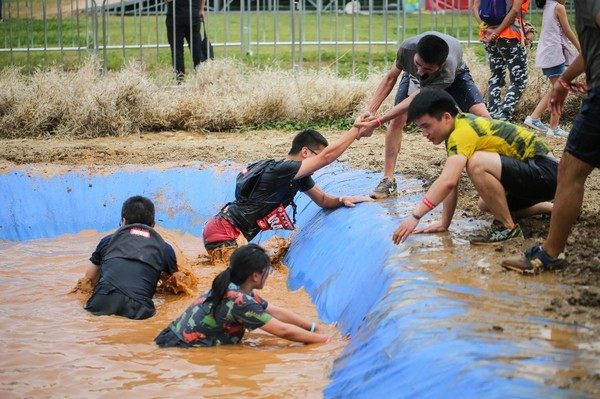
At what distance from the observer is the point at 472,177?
6.42m

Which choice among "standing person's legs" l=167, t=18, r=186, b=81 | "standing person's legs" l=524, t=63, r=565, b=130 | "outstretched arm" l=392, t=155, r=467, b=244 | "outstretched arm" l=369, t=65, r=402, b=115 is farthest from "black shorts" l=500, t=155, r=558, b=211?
"standing person's legs" l=167, t=18, r=186, b=81

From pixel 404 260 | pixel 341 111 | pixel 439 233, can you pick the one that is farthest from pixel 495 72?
pixel 404 260

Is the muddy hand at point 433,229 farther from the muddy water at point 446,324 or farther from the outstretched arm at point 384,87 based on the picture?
the outstretched arm at point 384,87

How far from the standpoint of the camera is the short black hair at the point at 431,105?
256 inches

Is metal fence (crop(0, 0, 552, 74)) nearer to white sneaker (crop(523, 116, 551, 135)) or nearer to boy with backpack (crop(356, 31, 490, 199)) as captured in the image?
white sneaker (crop(523, 116, 551, 135))

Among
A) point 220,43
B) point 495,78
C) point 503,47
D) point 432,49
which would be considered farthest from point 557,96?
point 220,43

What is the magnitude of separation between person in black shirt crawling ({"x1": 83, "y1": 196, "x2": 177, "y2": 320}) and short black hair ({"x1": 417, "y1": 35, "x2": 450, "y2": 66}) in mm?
2356

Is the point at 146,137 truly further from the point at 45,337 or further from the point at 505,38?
the point at 45,337

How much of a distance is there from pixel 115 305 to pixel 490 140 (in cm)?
285

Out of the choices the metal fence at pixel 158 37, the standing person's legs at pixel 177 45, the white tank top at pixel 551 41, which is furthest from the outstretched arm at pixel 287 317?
the standing person's legs at pixel 177 45

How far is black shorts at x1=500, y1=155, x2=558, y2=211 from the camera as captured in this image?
21.5ft

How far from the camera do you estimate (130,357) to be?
6.47 m

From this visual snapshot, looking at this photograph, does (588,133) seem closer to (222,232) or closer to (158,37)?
(222,232)

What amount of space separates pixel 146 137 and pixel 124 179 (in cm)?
198
